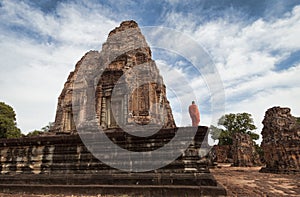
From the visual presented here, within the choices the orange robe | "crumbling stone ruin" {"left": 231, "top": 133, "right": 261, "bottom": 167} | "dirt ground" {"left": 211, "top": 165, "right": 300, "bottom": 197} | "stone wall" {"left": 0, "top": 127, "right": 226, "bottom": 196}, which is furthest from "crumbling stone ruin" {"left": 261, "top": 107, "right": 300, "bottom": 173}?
"stone wall" {"left": 0, "top": 127, "right": 226, "bottom": 196}

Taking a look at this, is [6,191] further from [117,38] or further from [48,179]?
[117,38]

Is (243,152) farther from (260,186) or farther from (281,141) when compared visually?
(260,186)

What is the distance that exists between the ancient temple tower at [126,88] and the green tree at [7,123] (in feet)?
46.9

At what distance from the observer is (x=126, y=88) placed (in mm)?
13539

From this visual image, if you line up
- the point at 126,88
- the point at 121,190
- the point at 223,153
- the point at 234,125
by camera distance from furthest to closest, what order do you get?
1. the point at 234,125
2. the point at 223,153
3. the point at 126,88
4. the point at 121,190

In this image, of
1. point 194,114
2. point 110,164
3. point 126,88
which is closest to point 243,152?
point 194,114

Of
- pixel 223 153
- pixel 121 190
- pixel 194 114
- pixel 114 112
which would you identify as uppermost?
pixel 194 114

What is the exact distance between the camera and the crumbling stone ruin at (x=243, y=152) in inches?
674

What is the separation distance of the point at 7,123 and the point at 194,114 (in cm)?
2492

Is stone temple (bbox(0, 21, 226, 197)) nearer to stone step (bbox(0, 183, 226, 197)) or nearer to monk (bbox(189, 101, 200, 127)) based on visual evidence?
stone step (bbox(0, 183, 226, 197))

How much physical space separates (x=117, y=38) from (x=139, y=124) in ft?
28.6

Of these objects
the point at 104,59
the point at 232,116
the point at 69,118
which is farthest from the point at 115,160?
the point at 232,116

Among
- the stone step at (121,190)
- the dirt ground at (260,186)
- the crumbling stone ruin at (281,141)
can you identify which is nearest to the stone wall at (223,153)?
the crumbling stone ruin at (281,141)

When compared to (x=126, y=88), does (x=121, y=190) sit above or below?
below
